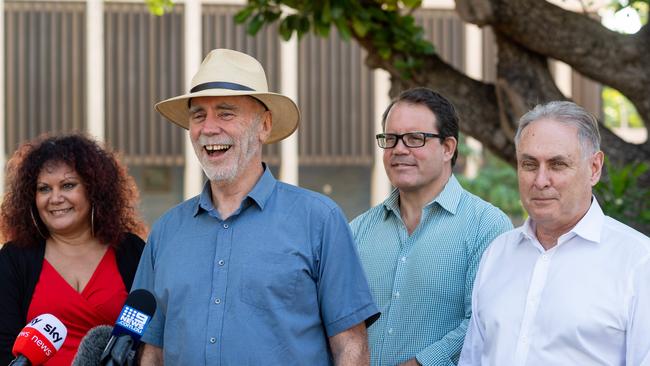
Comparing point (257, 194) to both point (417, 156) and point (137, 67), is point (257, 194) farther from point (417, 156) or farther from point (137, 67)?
point (137, 67)

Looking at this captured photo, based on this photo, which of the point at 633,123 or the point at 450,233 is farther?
the point at 633,123

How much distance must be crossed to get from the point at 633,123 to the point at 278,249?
2334cm

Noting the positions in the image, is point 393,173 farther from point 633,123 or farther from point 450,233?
point 633,123

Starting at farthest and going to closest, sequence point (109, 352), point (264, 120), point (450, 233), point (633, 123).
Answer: point (633, 123) → point (450, 233) → point (264, 120) → point (109, 352)

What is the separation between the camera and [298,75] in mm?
17203

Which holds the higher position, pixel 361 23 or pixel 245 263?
pixel 361 23

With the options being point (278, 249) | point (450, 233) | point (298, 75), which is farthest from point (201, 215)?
point (298, 75)

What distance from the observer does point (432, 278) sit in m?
4.54

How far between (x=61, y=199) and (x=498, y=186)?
11.6 m

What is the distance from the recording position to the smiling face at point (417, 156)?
15.2 feet

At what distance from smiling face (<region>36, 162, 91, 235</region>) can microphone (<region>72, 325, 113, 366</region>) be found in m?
1.06

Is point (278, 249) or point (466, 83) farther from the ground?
point (466, 83)

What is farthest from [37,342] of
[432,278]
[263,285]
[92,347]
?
[432,278]

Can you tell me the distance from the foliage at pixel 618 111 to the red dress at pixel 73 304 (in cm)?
2011
